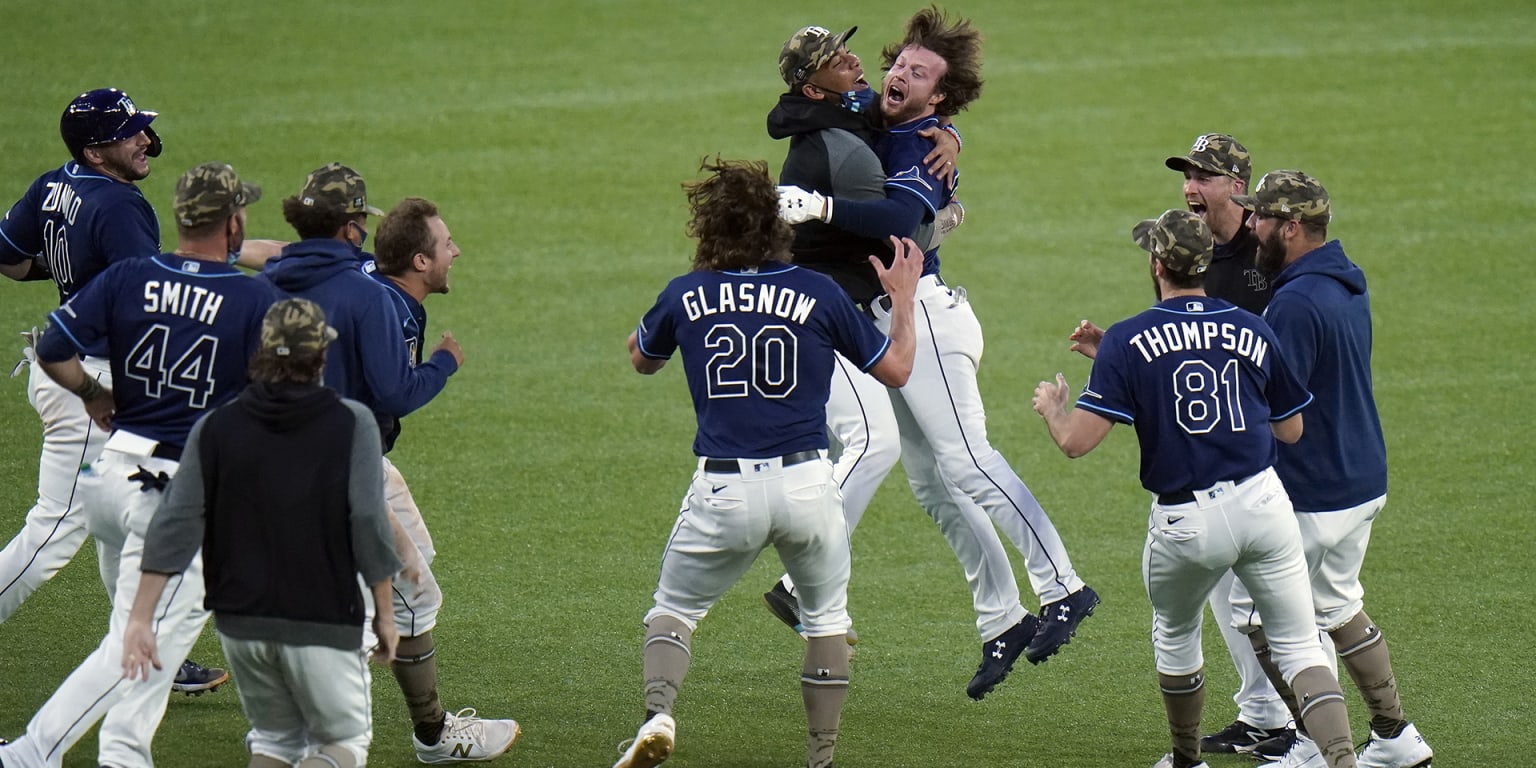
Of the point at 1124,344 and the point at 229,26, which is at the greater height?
the point at 229,26

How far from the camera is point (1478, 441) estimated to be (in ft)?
33.0

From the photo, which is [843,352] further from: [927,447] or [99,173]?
[99,173]

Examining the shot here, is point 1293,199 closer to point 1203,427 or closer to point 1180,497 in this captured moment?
point 1203,427

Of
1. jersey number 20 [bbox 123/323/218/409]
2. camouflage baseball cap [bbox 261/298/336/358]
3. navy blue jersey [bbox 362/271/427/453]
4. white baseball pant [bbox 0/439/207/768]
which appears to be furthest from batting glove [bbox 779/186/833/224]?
white baseball pant [bbox 0/439/207/768]

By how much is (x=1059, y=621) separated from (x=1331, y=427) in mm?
1248

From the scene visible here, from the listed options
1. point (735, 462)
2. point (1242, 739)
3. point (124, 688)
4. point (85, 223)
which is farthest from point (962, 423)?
point (85, 223)

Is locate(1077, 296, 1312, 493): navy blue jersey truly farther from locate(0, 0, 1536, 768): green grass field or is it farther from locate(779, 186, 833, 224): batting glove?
locate(0, 0, 1536, 768): green grass field

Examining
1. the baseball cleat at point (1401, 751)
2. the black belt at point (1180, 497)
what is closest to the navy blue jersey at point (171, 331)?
the black belt at point (1180, 497)

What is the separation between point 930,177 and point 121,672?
11.0 ft

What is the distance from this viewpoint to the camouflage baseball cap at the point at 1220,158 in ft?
21.2

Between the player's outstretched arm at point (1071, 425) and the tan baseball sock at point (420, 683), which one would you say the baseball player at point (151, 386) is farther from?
the player's outstretched arm at point (1071, 425)

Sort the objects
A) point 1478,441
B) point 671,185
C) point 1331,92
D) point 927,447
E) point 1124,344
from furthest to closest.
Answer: point 1331,92 → point 671,185 → point 1478,441 → point 927,447 → point 1124,344

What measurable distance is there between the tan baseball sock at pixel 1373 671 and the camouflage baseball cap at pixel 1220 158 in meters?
1.71

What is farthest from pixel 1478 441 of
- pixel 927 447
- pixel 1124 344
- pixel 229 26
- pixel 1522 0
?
pixel 229 26
